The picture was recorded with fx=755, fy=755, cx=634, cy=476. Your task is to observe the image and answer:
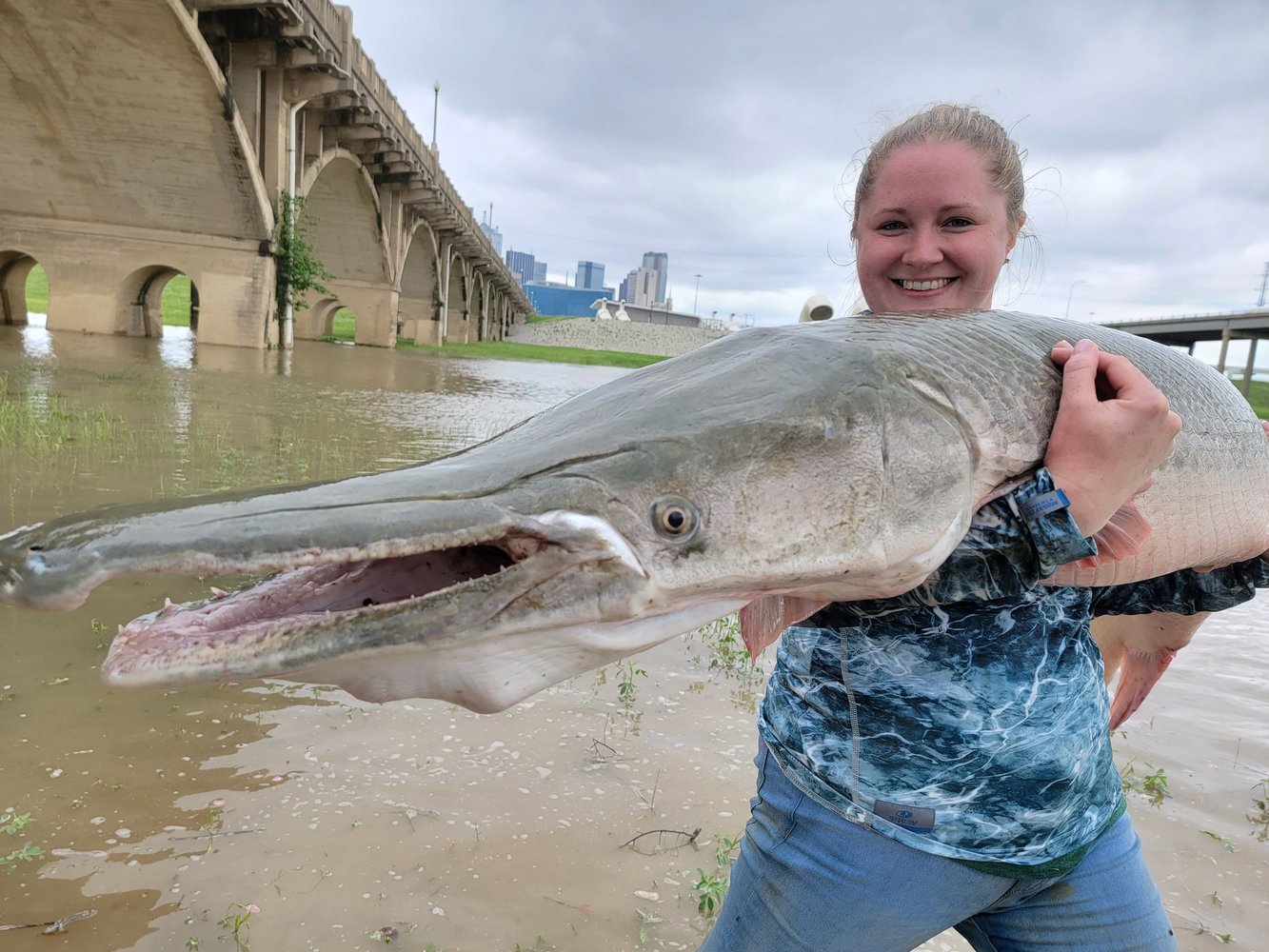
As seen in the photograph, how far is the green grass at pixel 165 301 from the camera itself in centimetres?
3962

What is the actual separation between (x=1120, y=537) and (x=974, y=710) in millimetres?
393

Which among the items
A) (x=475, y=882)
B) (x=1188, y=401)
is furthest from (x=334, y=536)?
(x=1188, y=401)

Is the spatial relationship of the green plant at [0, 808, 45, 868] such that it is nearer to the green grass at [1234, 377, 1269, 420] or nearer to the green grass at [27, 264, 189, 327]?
the green grass at [27, 264, 189, 327]

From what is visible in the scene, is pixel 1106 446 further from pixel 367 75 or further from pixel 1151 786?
pixel 367 75

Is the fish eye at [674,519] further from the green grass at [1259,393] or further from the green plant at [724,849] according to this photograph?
the green grass at [1259,393]

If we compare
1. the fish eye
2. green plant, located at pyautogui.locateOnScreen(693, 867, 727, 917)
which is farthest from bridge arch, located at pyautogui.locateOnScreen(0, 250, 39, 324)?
the fish eye

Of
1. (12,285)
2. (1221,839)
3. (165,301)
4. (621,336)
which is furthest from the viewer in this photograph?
(621,336)

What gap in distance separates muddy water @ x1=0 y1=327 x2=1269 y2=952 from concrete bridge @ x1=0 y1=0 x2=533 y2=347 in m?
14.9

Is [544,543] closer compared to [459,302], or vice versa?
[544,543]

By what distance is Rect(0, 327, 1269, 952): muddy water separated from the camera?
1.92 m

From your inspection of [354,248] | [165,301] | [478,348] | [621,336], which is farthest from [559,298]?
[354,248]

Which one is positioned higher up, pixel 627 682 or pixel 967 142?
pixel 967 142

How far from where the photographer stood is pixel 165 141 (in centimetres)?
1661

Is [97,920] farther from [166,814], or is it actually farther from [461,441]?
[461,441]
